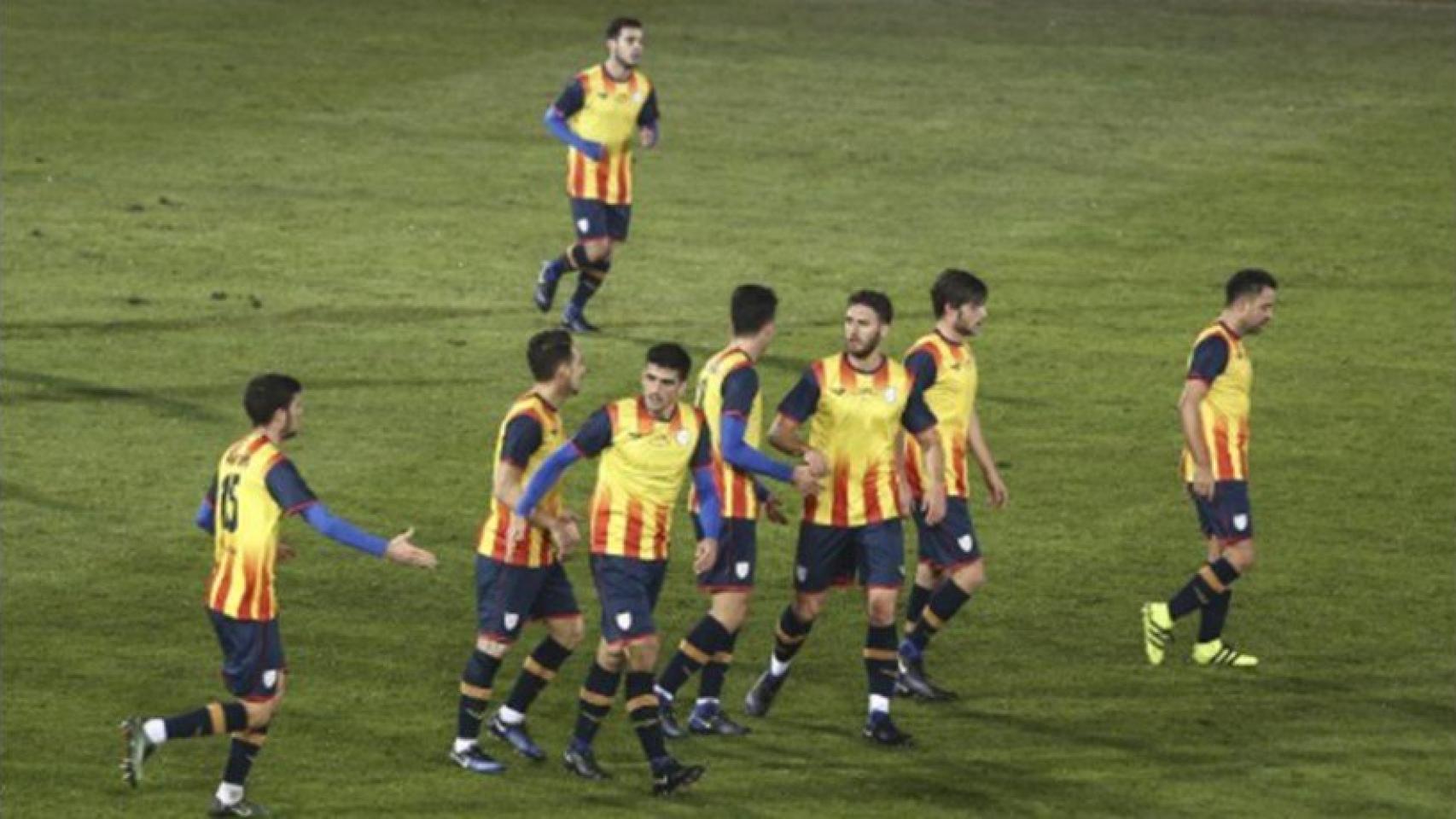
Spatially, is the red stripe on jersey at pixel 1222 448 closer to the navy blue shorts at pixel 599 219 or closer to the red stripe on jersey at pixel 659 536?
the red stripe on jersey at pixel 659 536

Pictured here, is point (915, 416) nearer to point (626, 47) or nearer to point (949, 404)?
point (949, 404)

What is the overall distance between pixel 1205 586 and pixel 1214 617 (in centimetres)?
21

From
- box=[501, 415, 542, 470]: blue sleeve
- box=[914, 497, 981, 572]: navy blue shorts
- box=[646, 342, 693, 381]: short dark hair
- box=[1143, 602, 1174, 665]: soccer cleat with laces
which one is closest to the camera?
box=[646, 342, 693, 381]: short dark hair

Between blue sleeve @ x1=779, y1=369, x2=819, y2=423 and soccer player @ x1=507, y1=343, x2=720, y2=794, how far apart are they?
79cm

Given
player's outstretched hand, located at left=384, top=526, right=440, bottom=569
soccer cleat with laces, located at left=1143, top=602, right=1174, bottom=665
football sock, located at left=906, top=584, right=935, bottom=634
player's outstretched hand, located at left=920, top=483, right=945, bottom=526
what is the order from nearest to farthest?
player's outstretched hand, located at left=384, top=526, right=440, bottom=569, player's outstretched hand, located at left=920, top=483, right=945, bottom=526, football sock, located at left=906, top=584, right=935, bottom=634, soccer cleat with laces, located at left=1143, top=602, right=1174, bottom=665

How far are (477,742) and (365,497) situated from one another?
5.22 meters

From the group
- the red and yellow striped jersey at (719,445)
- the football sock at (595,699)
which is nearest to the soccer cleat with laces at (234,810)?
the football sock at (595,699)

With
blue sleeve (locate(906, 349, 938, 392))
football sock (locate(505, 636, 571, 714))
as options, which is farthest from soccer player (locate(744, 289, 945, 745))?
football sock (locate(505, 636, 571, 714))

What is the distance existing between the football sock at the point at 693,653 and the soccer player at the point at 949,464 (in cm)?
138

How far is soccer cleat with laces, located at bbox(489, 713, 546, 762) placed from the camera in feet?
55.5

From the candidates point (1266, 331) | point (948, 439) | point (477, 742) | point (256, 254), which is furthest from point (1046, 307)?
point (477, 742)

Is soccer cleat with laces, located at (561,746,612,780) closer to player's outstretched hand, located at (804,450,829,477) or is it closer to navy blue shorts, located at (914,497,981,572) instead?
player's outstretched hand, located at (804,450,829,477)

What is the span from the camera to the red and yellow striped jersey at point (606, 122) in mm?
26297

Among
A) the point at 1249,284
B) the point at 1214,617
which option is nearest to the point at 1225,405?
the point at 1249,284
